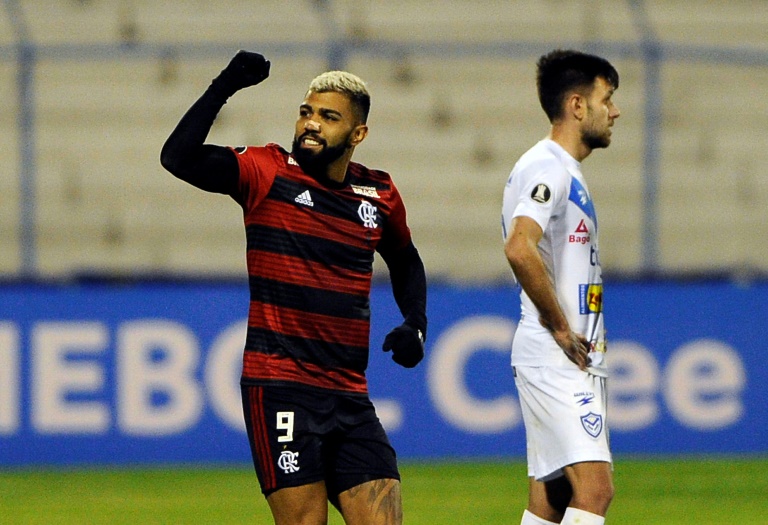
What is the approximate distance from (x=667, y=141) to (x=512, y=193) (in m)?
9.03

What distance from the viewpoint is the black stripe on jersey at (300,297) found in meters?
5.21

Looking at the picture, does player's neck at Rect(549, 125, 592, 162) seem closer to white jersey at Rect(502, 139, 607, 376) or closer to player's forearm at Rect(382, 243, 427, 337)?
white jersey at Rect(502, 139, 607, 376)

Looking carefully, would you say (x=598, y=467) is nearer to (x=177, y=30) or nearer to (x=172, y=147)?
(x=172, y=147)

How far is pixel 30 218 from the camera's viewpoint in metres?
12.4

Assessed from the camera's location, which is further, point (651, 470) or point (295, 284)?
point (651, 470)

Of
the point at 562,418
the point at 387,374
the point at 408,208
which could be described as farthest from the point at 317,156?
the point at 408,208

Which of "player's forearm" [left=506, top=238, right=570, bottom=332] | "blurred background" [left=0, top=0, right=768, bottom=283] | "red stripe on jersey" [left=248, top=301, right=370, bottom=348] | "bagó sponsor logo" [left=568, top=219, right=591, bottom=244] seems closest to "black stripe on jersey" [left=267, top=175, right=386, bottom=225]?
"red stripe on jersey" [left=248, top=301, right=370, bottom=348]

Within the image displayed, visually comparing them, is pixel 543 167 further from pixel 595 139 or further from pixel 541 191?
pixel 595 139

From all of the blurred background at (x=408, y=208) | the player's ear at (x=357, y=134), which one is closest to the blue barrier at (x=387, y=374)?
the blurred background at (x=408, y=208)

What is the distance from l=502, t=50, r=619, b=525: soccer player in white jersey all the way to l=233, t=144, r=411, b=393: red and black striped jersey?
71 centimetres

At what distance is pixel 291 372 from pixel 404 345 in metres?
0.43

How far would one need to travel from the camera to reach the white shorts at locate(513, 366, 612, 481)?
5648 millimetres

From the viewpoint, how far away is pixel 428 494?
31.8 feet

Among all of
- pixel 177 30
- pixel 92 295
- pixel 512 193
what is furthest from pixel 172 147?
pixel 177 30
